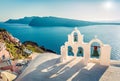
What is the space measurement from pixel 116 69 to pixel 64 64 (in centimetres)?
508

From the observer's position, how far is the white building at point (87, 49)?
16.4 metres

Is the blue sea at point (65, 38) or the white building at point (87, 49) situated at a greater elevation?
the white building at point (87, 49)

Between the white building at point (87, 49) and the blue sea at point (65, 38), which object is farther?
the blue sea at point (65, 38)

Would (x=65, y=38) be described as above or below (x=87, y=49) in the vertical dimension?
below

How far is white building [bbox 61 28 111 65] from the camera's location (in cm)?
1636

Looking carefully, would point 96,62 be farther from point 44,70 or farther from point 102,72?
point 44,70

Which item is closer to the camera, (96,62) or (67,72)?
(67,72)

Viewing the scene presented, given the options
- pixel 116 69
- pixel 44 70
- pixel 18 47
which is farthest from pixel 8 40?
pixel 116 69

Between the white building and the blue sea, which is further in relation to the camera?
the blue sea

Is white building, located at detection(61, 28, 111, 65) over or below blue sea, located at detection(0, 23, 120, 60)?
over

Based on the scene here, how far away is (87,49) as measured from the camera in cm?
1662

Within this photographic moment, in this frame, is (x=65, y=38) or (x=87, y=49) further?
(x=65, y=38)

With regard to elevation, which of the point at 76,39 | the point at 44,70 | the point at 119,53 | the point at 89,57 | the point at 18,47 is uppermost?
the point at 76,39

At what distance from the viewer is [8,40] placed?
59781 millimetres
